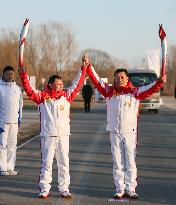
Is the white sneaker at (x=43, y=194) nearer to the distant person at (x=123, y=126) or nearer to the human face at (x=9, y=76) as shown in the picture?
the distant person at (x=123, y=126)

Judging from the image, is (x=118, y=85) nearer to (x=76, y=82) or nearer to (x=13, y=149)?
(x=76, y=82)

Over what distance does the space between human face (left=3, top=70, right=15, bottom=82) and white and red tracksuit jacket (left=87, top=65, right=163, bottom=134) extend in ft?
8.25

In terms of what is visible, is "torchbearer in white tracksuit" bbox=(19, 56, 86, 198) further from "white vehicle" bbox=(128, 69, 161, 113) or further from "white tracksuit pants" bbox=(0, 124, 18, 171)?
"white vehicle" bbox=(128, 69, 161, 113)

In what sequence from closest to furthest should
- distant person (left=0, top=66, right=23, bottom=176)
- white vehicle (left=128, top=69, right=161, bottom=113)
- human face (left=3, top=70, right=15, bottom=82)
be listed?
human face (left=3, top=70, right=15, bottom=82)
distant person (left=0, top=66, right=23, bottom=176)
white vehicle (left=128, top=69, right=161, bottom=113)

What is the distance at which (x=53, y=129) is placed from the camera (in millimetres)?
8984

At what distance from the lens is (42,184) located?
9.01m

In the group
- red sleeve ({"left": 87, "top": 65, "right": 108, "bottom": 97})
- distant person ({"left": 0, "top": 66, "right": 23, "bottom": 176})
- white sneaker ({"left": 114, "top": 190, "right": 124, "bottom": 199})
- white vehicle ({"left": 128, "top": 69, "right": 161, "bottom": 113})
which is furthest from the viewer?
white vehicle ({"left": 128, "top": 69, "right": 161, "bottom": 113})

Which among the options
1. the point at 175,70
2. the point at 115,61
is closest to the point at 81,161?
the point at 175,70

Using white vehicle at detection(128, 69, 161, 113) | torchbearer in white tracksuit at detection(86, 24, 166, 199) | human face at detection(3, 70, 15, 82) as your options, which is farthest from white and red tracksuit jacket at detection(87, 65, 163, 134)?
white vehicle at detection(128, 69, 161, 113)

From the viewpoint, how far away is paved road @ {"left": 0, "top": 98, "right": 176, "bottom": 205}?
9.03 m

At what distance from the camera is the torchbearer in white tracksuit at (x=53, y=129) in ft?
29.5

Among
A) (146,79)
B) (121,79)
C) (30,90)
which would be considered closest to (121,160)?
(121,79)

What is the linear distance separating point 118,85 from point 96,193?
1.78 meters

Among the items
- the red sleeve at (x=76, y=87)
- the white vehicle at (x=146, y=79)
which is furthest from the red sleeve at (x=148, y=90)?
the white vehicle at (x=146, y=79)
